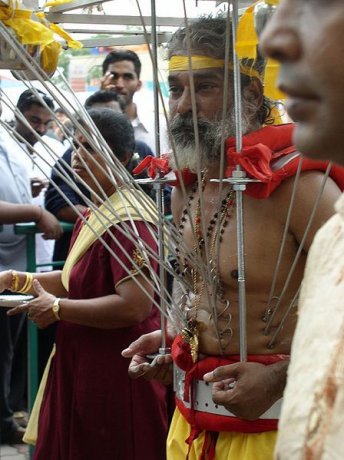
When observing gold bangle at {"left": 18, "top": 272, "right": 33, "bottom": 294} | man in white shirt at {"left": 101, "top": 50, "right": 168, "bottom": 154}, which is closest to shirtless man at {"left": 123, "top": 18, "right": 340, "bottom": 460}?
gold bangle at {"left": 18, "top": 272, "right": 33, "bottom": 294}

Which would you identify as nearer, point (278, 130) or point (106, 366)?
point (278, 130)

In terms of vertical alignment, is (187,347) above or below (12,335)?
above

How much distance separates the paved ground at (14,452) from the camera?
17.2 feet

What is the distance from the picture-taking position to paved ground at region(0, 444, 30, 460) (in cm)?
523

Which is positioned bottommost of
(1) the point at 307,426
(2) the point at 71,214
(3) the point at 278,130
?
(2) the point at 71,214

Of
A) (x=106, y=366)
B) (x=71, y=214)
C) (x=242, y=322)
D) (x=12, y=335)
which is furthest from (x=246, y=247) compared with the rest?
(x=12, y=335)

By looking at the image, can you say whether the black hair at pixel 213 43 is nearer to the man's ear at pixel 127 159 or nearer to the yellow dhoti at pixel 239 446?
the yellow dhoti at pixel 239 446

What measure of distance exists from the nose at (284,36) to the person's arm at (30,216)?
3.71 meters

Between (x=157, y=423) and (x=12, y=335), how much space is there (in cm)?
196

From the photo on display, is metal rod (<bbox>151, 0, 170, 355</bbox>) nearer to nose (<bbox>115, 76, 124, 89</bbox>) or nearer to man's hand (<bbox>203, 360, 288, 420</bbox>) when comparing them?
man's hand (<bbox>203, 360, 288, 420</bbox>)

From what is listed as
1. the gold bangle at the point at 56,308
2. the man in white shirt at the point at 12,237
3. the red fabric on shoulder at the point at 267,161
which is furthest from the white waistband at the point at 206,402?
the man in white shirt at the point at 12,237

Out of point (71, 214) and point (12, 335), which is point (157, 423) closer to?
point (71, 214)

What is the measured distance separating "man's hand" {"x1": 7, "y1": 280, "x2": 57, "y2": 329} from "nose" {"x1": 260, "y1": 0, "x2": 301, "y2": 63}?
8.41 ft

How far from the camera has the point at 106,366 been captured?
144 inches
